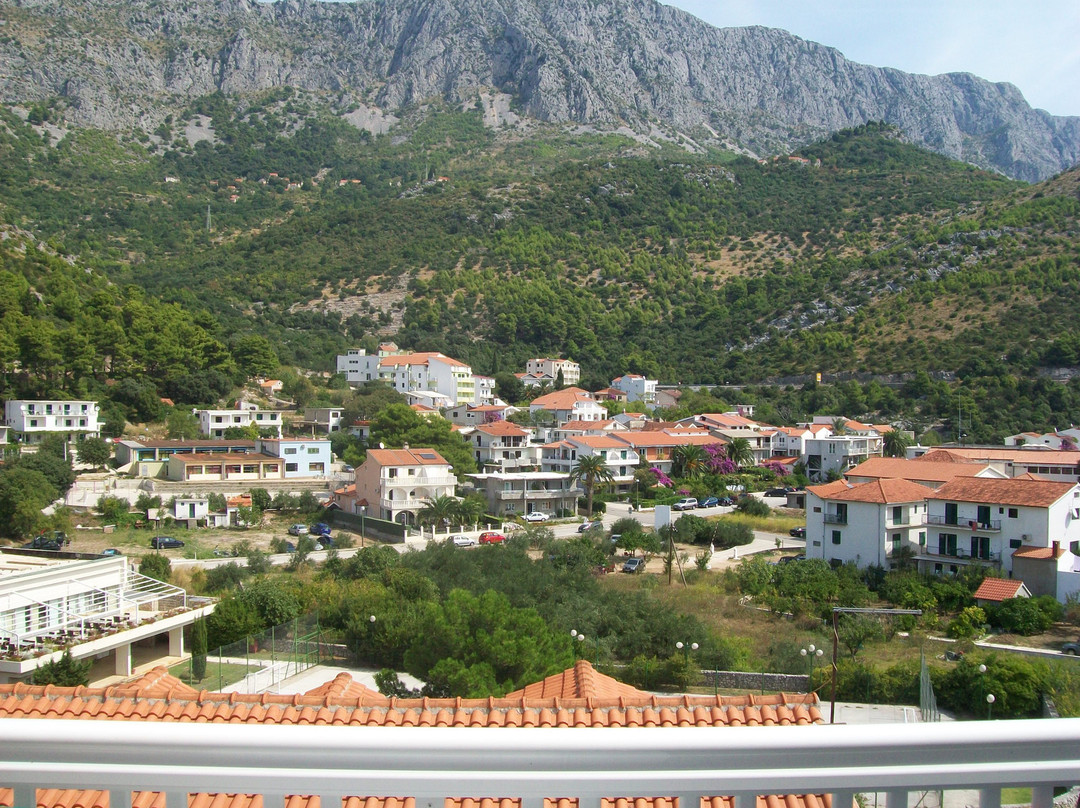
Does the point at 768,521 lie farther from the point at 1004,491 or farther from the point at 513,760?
the point at 513,760

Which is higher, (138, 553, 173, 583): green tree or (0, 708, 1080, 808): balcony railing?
(0, 708, 1080, 808): balcony railing

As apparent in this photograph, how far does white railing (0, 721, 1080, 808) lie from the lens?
167 centimetres

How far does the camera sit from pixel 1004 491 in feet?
76.7

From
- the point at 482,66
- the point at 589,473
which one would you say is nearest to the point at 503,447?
the point at 589,473

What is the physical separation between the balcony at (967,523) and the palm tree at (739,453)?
19.7m

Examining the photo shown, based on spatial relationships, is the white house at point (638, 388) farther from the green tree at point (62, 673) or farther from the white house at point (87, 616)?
the green tree at point (62, 673)

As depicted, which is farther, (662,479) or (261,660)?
(662,479)

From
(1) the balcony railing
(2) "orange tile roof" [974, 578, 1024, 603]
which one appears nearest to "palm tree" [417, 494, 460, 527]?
(2) "orange tile roof" [974, 578, 1024, 603]

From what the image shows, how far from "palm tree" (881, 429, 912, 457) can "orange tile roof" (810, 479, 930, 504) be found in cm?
1853

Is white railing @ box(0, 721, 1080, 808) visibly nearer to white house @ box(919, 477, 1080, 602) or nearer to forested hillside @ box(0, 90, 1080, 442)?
white house @ box(919, 477, 1080, 602)

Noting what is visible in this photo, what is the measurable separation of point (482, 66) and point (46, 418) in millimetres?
137055

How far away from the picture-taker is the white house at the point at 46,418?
36500mm

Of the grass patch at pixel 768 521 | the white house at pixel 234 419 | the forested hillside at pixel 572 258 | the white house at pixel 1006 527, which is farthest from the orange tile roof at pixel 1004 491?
the forested hillside at pixel 572 258

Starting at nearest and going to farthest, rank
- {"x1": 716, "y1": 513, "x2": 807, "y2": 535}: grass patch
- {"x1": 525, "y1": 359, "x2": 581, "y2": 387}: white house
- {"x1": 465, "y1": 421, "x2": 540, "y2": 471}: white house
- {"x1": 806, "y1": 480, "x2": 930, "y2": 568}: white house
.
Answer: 1. {"x1": 806, "y1": 480, "x2": 930, "y2": 568}: white house
2. {"x1": 716, "y1": 513, "x2": 807, "y2": 535}: grass patch
3. {"x1": 465, "y1": 421, "x2": 540, "y2": 471}: white house
4. {"x1": 525, "y1": 359, "x2": 581, "y2": 387}: white house
